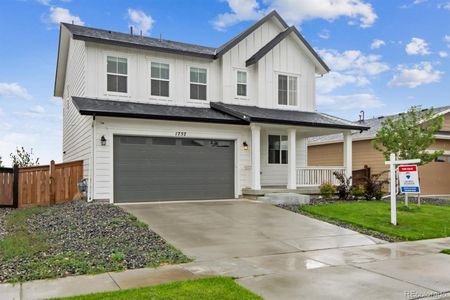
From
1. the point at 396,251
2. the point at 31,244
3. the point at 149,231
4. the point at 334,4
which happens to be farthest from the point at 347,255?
the point at 334,4

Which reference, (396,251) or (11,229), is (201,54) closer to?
(11,229)

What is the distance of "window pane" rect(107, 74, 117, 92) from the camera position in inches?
606

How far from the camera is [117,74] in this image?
15531 mm

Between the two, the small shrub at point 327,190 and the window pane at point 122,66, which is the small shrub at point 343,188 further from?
the window pane at point 122,66

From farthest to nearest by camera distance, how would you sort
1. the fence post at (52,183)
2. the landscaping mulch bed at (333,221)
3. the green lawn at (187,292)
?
1. the fence post at (52,183)
2. the landscaping mulch bed at (333,221)
3. the green lawn at (187,292)

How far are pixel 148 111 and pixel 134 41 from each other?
3503 millimetres

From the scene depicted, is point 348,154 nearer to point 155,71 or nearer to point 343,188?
point 343,188

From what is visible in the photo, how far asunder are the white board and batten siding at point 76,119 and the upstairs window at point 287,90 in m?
8.48

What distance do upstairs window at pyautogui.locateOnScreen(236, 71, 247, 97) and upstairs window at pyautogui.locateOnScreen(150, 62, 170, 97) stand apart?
10.4 feet

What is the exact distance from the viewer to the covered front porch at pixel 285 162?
15930mm

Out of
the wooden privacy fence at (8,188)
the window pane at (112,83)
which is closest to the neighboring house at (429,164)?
the window pane at (112,83)

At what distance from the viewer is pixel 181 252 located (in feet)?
25.6

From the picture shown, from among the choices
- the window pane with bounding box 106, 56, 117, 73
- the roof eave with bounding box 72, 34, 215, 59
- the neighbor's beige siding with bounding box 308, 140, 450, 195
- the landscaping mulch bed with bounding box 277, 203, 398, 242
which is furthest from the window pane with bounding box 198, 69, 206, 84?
the neighbor's beige siding with bounding box 308, 140, 450, 195

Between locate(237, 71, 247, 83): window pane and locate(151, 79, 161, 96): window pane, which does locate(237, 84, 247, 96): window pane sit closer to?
locate(237, 71, 247, 83): window pane
